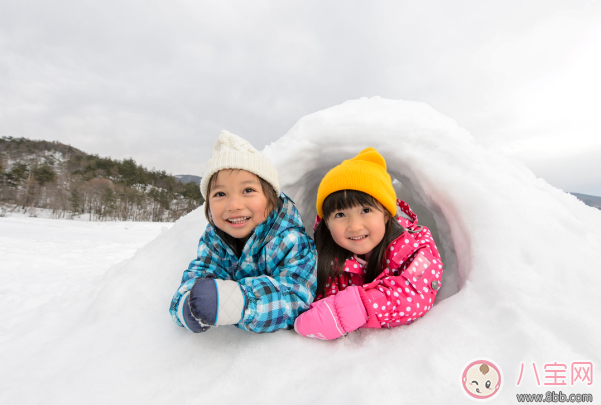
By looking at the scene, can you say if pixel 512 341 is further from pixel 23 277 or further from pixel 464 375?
pixel 23 277

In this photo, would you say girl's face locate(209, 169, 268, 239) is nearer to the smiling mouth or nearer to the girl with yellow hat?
the smiling mouth

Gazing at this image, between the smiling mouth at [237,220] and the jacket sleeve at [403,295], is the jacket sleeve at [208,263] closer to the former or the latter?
the smiling mouth at [237,220]

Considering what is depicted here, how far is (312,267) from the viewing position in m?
1.17

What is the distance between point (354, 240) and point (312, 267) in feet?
0.82

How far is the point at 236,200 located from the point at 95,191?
2405 cm

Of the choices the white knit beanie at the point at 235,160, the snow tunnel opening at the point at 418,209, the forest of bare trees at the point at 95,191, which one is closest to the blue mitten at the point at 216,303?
the white knit beanie at the point at 235,160

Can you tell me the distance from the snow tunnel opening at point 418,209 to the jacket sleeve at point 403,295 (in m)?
0.26

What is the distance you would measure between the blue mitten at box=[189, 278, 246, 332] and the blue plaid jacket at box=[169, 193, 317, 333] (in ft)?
0.14

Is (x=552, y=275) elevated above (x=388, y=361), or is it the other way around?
(x=552, y=275)

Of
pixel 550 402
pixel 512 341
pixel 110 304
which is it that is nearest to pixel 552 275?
pixel 512 341

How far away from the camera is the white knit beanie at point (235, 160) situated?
1.16 metres

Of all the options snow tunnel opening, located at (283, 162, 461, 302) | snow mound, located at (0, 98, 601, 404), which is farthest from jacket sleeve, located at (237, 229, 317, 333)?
snow tunnel opening, located at (283, 162, 461, 302)

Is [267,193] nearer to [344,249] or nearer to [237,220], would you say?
[237,220]

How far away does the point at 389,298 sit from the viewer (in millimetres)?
1079
